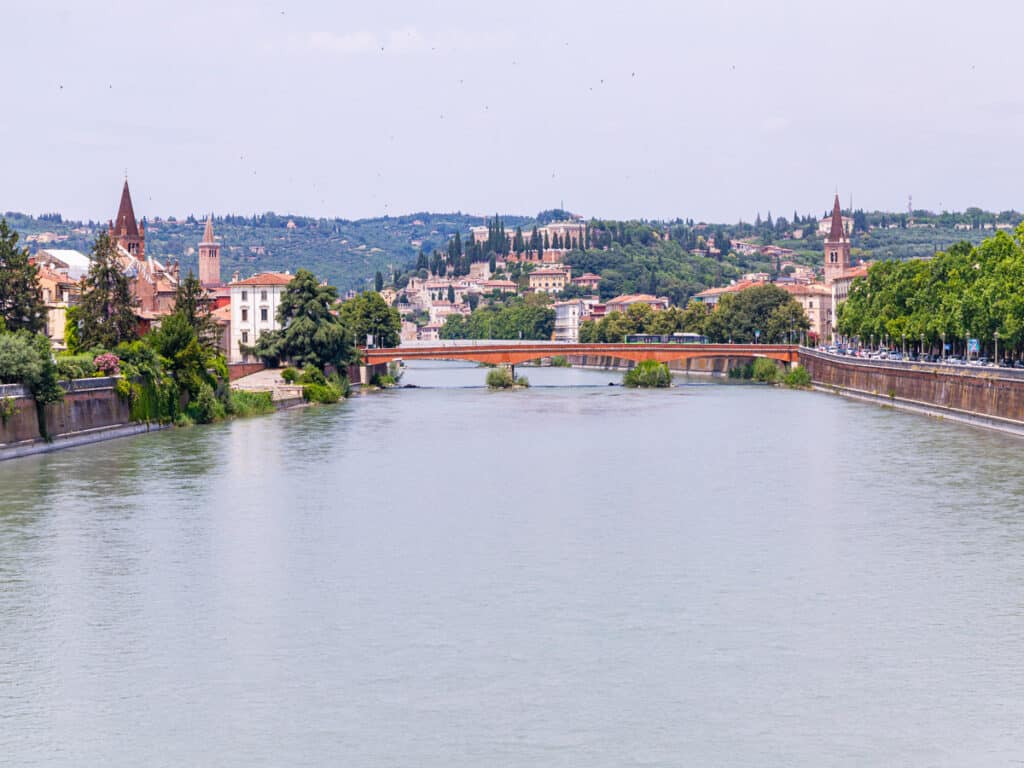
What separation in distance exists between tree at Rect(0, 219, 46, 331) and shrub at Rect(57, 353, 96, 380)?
2.45 meters

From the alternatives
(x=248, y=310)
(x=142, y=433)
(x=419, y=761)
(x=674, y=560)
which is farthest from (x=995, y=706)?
(x=248, y=310)

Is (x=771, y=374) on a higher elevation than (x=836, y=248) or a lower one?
lower

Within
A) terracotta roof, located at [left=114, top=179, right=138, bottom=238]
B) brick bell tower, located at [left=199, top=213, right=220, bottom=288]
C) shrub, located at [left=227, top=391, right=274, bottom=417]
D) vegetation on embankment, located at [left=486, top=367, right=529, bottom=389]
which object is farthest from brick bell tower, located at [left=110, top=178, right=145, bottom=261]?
shrub, located at [left=227, top=391, right=274, bottom=417]

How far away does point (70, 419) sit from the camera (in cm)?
4981

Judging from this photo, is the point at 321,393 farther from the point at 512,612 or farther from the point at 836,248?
the point at 836,248

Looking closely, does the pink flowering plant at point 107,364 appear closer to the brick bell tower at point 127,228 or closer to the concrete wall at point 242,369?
the concrete wall at point 242,369

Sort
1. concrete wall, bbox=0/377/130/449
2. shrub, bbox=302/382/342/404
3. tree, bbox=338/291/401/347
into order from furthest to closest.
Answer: tree, bbox=338/291/401/347 < shrub, bbox=302/382/342/404 < concrete wall, bbox=0/377/130/449

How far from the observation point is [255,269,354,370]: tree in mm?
80312

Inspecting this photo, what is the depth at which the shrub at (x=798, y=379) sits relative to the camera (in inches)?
3649

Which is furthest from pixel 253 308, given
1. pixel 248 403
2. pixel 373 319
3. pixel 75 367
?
pixel 75 367

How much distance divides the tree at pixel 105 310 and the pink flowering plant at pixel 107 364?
6.66 feet

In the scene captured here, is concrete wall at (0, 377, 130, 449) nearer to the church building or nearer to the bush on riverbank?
the church building

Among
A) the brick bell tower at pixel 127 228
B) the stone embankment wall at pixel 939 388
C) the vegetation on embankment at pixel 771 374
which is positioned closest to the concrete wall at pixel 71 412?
the stone embankment wall at pixel 939 388

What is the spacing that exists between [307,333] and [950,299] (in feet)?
108
